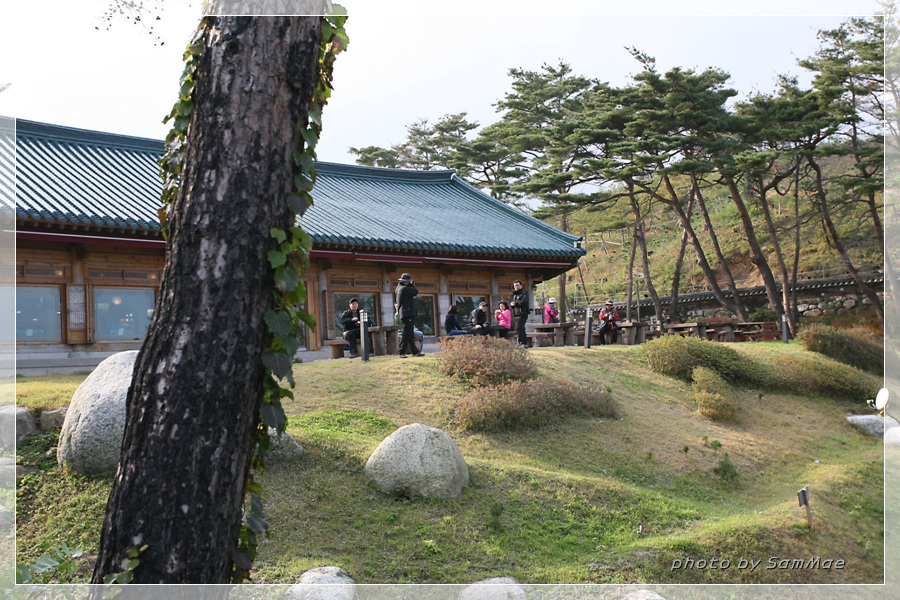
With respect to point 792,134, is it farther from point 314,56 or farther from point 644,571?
point 314,56

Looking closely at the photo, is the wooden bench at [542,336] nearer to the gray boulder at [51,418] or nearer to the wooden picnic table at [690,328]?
the wooden picnic table at [690,328]

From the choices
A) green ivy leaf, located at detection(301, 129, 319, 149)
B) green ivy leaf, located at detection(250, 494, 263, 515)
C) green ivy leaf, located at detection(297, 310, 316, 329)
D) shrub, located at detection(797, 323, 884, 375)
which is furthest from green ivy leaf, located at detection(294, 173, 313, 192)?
shrub, located at detection(797, 323, 884, 375)

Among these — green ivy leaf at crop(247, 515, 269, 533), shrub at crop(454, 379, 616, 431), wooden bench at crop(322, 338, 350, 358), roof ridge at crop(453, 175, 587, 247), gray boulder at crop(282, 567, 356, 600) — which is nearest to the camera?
green ivy leaf at crop(247, 515, 269, 533)

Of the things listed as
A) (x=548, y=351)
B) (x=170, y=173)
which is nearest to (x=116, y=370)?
(x=170, y=173)

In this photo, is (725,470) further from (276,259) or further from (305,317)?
(276,259)

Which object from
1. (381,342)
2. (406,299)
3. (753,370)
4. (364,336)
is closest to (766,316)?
(753,370)

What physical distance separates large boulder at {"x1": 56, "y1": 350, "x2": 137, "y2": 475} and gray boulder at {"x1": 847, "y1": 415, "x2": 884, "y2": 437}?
16.3 meters

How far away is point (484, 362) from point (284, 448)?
574 cm

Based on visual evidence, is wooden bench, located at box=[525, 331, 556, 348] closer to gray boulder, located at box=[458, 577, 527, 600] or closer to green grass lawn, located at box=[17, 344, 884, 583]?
green grass lawn, located at box=[17, 344, 884, 583]

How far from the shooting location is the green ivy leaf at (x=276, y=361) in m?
3.20

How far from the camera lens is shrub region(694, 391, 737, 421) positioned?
46.7 ft

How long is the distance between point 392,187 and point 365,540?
19.8 metres

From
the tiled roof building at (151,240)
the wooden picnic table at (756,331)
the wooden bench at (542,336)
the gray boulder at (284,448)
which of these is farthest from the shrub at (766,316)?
the gray boulder at (284,448)

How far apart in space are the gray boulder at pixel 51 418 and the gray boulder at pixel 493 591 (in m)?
6.40
